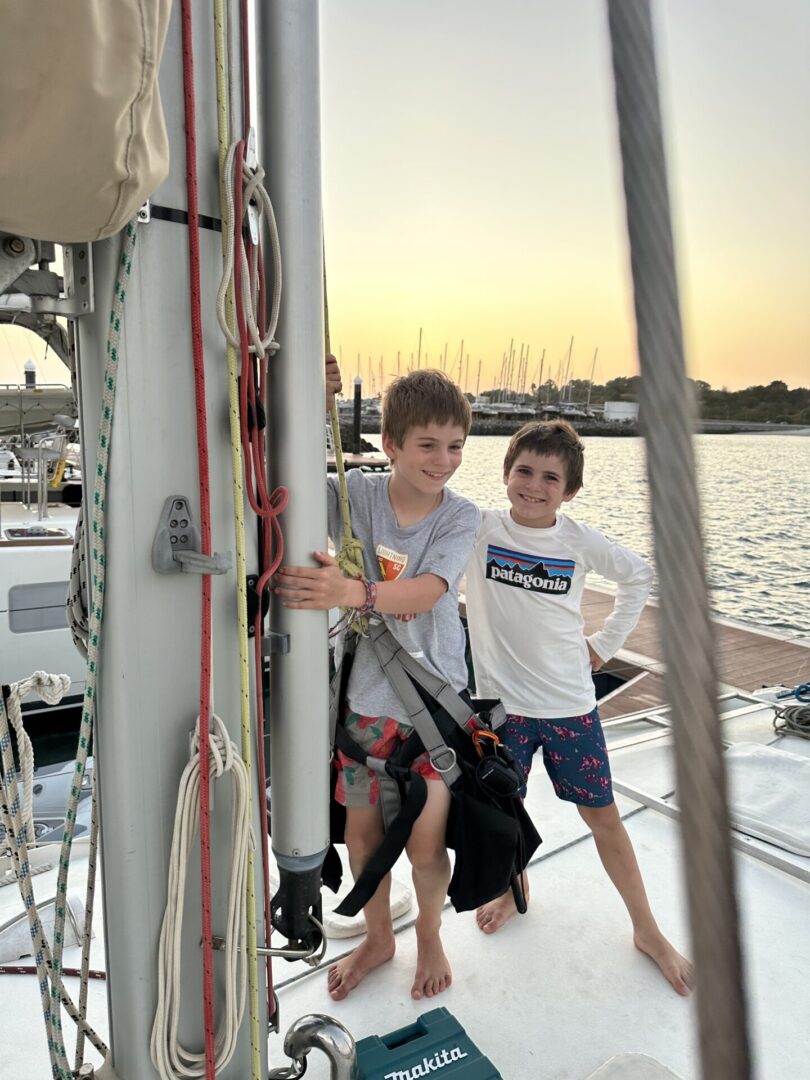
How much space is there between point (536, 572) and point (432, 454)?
0.69 m

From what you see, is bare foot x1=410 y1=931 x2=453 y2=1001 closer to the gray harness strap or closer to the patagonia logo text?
the patagonia logo text

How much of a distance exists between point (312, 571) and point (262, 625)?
139 millimetres

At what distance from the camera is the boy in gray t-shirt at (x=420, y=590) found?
1804 mm

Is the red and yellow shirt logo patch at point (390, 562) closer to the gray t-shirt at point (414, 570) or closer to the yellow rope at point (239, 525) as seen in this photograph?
the gray t-shirt at point (414, 570)

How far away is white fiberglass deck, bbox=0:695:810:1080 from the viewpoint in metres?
1.76

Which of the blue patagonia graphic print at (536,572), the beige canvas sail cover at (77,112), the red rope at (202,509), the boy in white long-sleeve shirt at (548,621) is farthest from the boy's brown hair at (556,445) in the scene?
the beige canvas sail cover at (77,112)

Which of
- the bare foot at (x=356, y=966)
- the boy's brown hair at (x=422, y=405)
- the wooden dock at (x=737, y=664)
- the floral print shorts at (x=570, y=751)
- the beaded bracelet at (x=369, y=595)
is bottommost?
the wooden dock at (x=737, y=664)

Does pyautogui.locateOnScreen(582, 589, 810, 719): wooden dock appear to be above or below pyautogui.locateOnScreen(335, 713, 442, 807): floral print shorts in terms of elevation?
below

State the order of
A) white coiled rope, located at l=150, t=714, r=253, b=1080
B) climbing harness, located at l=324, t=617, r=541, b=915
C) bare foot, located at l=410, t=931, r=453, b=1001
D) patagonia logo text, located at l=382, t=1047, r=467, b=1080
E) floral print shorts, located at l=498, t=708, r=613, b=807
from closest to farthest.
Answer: white coiled rope, located at l=150, t=714, r=253, b=1080, patagonia logo text, located at l=382, t=1047, r=467, b=1080, climbing harness, located at l=324, t=617, r=541, b=915, bare foot, located at l=410, t=931, r=453, b=1001, floral print shorts, located at l=498, t=708, r=613, b=807

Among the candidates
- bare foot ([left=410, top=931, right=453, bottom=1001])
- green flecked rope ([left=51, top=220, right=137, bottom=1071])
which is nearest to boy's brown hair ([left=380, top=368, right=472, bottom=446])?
green flecked rope ([left=51, top=220, right=137, bottom=1071])

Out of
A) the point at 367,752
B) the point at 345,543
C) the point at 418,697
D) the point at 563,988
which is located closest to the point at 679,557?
the point at 345,543

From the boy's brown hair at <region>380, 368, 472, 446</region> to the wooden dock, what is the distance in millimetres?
5384

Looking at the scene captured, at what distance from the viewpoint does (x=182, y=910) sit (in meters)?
1.25

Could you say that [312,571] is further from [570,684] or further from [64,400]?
[64,400]
